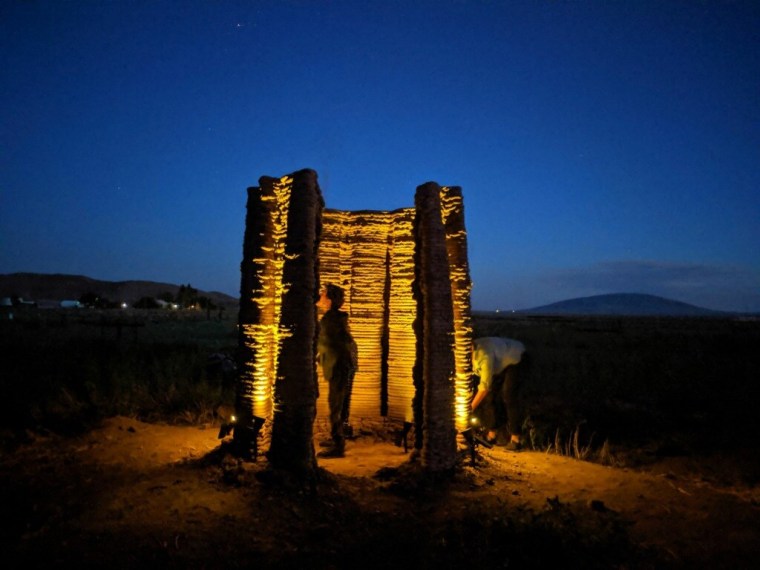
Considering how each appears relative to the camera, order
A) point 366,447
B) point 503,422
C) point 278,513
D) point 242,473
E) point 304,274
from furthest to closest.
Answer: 1. point 503,422
2. point 366,447
3. point 304,274
4. point 242,473
5. point 278,513

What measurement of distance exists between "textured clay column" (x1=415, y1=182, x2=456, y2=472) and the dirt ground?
46cm

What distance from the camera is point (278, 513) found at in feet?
15.6

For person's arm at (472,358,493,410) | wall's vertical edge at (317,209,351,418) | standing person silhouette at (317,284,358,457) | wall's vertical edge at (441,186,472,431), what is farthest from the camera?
person's arm at (472,358,493,410)

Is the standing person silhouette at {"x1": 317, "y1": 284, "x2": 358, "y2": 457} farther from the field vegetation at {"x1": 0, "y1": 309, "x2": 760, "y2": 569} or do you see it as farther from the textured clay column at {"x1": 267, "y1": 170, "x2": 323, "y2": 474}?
the textured clay column at {"x1": 267, "y1": 170, "x2": 323, "y2": 474}

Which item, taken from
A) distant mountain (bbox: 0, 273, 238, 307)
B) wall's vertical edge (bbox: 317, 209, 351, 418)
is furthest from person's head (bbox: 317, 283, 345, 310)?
distant mountain (bbox: 0, 273, 238, 307)

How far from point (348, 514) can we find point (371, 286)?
3.84 metres

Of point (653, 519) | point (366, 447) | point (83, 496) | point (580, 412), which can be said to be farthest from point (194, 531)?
point (580, 412)

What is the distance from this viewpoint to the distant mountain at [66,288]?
382 ft

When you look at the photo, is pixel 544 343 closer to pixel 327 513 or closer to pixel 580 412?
pixel 580 412

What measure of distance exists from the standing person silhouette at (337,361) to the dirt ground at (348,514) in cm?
47

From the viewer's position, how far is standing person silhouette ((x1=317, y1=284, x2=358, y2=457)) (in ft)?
23.0

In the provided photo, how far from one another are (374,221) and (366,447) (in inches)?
149

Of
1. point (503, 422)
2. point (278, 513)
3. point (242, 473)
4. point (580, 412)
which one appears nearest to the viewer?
point (278, 513)

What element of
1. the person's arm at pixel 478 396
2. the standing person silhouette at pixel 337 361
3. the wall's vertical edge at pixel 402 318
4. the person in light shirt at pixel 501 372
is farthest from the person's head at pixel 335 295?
the person's arm at pixel 478 396
